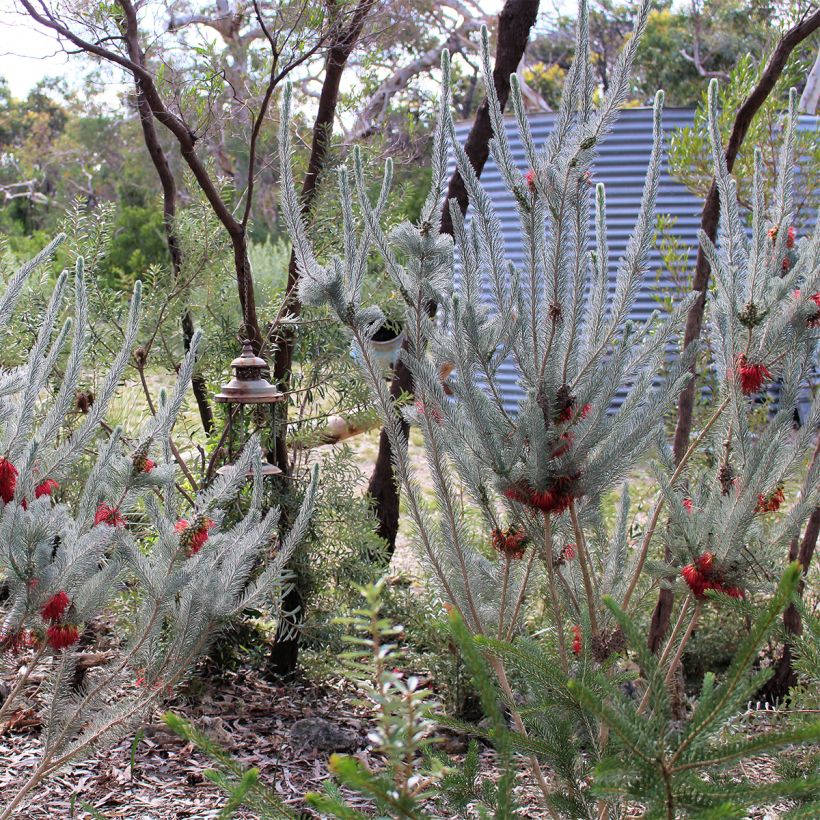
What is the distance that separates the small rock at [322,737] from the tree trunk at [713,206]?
0.99m

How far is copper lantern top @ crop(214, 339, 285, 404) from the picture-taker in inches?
114

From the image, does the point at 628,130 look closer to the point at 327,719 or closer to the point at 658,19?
the point at 327,719

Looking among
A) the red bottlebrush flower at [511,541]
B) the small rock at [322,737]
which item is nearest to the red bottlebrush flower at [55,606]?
the red bottlebrush flower at [511,541]

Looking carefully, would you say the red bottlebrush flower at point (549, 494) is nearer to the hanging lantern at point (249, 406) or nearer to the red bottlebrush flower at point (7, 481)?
the red bottlebrush flower at point (7, 481)

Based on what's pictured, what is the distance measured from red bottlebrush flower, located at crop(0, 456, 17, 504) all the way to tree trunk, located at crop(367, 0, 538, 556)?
1.64m

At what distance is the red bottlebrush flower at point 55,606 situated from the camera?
185cm

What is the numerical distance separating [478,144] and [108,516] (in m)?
2.64

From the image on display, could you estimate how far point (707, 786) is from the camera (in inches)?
48.3

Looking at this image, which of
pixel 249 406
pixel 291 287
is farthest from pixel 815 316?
pixel 249 406

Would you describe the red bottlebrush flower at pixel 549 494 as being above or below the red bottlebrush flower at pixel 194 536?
above

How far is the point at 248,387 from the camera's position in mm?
2906

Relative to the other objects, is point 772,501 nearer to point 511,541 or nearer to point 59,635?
point 511,541

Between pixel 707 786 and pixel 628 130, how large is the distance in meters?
9.31

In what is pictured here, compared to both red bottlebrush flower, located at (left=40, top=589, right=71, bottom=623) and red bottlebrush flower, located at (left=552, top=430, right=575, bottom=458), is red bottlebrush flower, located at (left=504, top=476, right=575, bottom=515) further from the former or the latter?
red bottlebrush flower, located at (left=40, top=589, right=71, bottom=623)
